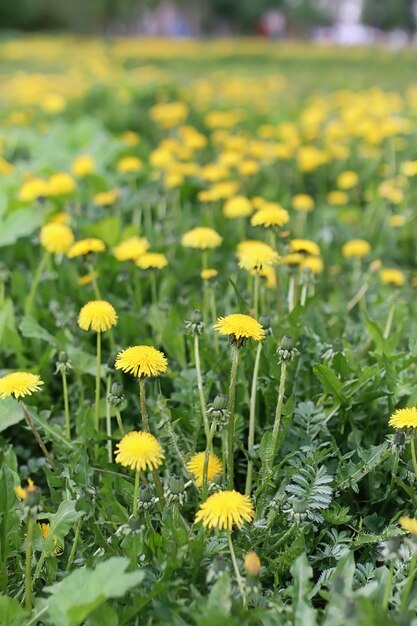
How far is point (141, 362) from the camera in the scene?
142cm

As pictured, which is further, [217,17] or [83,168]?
[217,17]

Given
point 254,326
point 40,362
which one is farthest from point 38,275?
point 254,326

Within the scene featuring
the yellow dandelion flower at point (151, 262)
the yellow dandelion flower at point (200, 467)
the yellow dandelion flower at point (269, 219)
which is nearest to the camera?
the yellow dandelion flower at point (200, 467)

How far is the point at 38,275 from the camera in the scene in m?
2.33

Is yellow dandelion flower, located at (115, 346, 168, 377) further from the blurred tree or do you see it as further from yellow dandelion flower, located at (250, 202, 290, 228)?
the blurred tree

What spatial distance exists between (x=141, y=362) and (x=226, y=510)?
1.15ft

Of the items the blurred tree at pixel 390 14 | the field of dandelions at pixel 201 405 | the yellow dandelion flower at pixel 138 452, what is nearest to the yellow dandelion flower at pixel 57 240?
the field of dandelions at pixel 201 405

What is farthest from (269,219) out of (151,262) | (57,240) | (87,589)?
(87,589)

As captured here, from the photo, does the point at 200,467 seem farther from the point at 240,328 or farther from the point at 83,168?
the point at 83,168

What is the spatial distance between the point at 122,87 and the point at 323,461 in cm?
446

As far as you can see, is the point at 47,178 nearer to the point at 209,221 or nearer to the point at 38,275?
the point at 209,221

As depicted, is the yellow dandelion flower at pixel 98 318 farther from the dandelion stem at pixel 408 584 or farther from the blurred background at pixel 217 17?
the blurred background at pixel 217 17

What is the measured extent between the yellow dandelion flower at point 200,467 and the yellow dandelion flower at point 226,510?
0.27 meters

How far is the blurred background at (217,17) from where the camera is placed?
27.1m
